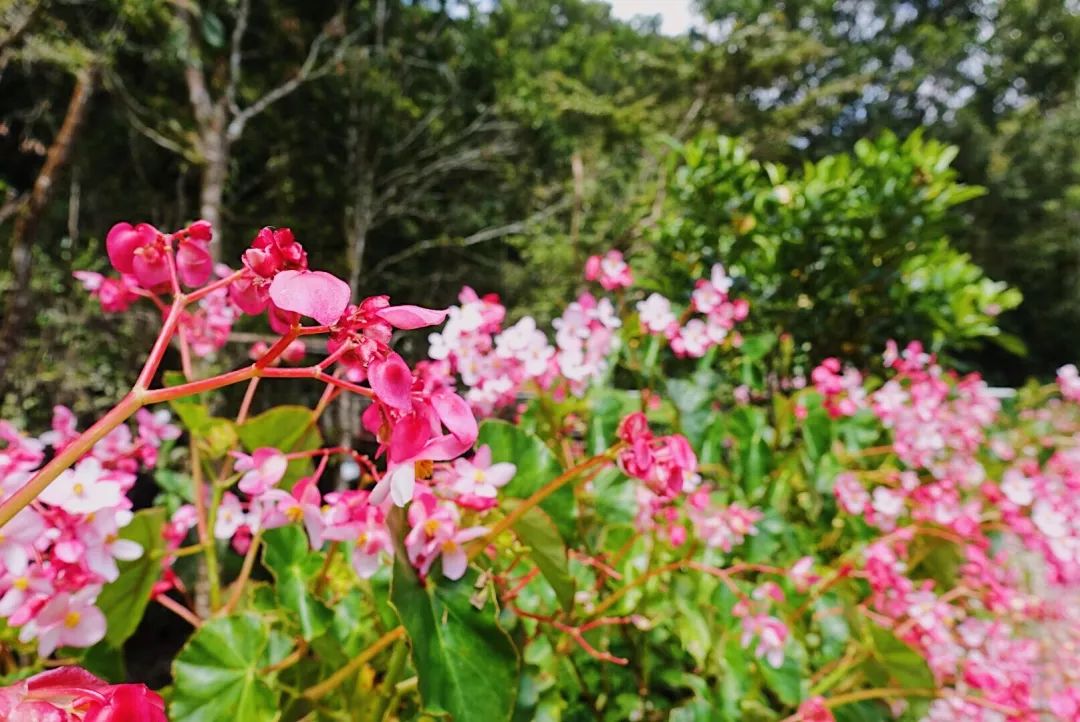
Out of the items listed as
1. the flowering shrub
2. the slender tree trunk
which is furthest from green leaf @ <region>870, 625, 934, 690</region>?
the slender tree trunk

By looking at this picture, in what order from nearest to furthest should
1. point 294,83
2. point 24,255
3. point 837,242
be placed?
point 837,242
point 24,255
point 294,83

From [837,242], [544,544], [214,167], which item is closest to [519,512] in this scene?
[544,544]

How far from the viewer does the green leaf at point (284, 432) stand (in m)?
0.64

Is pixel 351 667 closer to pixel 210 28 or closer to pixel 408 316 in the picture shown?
pixel 408 316

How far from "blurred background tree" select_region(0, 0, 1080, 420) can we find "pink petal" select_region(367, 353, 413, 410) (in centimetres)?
141

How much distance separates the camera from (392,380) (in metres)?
0.26

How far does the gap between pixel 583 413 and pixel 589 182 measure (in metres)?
5.79

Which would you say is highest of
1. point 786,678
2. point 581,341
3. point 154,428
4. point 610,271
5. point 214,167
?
point 214,167

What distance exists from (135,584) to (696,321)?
826mm

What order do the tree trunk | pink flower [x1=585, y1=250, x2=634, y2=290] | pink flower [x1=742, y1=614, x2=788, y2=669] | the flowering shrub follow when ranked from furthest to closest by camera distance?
the tree trunk < pink flower [x1=585, y1=250, x2=634, y2=290] < pink flower [x1=742, y1=614, x2=788, y2=669] < the flowering shrub

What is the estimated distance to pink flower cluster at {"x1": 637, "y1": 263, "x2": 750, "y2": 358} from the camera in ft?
3.19

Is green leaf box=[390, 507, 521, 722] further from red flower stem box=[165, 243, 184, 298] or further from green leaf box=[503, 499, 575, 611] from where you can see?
red flower stem box=[165, 243, 184, 298]

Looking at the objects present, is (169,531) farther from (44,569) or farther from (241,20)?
(241,20)

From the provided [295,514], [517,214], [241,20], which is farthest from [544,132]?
[295,514]
